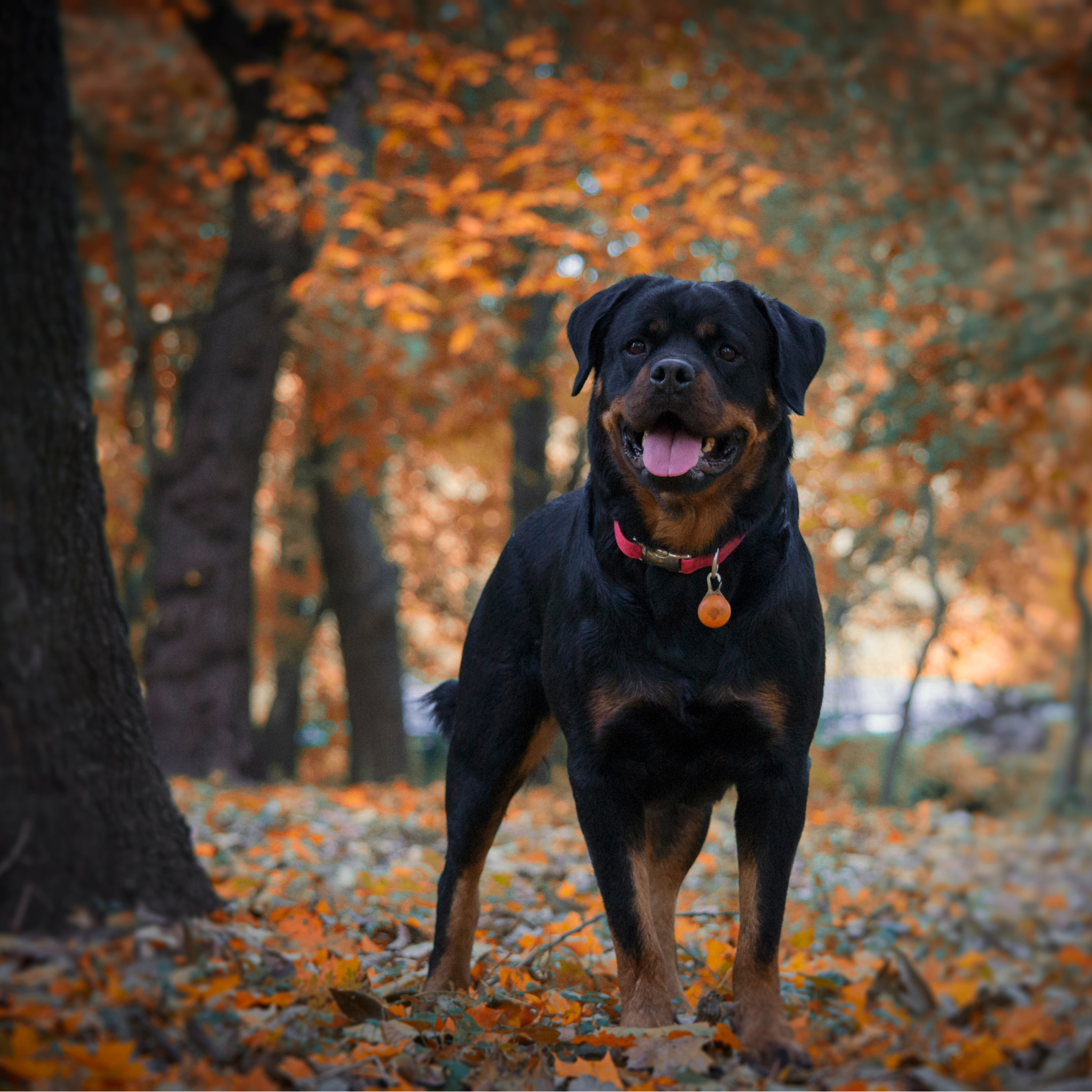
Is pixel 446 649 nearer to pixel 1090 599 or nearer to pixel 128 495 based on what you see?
pixel 128 495

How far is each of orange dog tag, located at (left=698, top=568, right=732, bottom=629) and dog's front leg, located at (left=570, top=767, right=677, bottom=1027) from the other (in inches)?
22.9

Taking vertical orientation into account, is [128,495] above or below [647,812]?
above

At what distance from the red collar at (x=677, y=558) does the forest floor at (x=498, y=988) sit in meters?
1.29

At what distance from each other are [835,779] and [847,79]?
9.61m

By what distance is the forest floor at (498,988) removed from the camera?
2.68 meters

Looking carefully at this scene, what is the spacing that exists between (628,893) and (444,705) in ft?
4.46

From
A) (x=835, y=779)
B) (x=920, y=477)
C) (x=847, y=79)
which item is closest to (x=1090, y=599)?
(x=835, y=779)

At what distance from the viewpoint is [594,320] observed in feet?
11.6

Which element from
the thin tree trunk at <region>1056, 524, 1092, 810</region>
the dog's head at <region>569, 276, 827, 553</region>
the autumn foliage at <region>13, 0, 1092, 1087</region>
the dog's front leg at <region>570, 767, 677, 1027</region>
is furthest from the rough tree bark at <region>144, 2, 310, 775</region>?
the thin tree trunk at <region>1056, 524, 1092, 810</region>

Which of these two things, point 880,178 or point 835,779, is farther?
point 835,779

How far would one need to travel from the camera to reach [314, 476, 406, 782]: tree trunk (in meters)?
12.0

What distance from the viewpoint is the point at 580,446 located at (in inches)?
493

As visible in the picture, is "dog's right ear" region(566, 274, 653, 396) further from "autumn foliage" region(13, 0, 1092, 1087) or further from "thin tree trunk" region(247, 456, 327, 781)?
"thin tree trunk" region(247, 456, 327, 781)

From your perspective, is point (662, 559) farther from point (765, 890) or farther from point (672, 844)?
point (672, 844)
